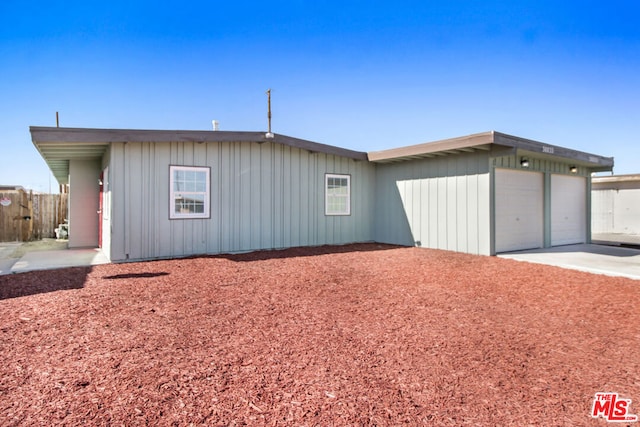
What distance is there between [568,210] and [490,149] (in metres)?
4.94

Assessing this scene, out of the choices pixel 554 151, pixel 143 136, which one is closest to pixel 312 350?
pixel 143 136

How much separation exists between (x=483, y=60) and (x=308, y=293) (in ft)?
28.7

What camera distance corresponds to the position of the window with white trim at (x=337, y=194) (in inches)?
401

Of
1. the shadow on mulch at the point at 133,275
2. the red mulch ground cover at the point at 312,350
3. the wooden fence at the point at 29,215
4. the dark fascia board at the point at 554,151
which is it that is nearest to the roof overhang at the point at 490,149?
the dark fascia board at the point at 554,151

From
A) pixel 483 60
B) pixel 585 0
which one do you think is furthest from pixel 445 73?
pixel 585 0

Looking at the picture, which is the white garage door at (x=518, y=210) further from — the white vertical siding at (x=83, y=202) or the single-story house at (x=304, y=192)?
the white vertical siding at (x=83, y=202)

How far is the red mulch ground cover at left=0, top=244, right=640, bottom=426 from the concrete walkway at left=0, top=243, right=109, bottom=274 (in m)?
1.06

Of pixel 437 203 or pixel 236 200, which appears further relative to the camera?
pixel 437 203

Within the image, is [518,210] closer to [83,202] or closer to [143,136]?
[143,136]

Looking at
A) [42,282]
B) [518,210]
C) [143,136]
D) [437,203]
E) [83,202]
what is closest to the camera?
[42,282]

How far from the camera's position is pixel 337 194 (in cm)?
1039

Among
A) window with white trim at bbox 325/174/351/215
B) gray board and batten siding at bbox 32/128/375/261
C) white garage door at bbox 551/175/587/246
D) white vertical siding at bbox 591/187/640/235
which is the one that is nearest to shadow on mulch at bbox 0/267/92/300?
gray board and batten siding at bbox 32/128/375/261

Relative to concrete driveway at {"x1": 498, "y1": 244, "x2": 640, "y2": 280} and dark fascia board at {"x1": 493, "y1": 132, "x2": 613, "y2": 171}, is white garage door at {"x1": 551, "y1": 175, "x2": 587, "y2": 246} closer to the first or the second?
dark fascia board at {"x1": 493, "y1": 132, "x2": 613, "y2": 171}

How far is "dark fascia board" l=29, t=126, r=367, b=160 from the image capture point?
6.43m
